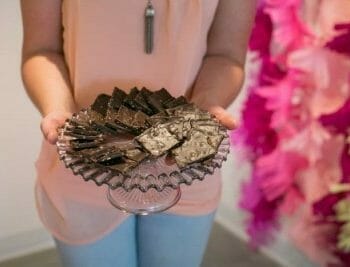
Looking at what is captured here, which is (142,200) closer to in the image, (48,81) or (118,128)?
(118,128)

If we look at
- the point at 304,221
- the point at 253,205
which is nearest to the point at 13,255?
the point at 253,205

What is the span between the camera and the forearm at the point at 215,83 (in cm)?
72

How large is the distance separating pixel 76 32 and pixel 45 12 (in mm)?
53

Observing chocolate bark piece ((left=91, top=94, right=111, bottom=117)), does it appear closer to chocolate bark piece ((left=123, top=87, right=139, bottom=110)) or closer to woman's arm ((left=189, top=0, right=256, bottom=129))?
chocolate bark piece ((left=123, top=87, right=139, bottom=110))

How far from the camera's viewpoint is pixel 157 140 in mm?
604

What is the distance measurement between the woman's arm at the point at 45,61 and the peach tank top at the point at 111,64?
0.7 inches

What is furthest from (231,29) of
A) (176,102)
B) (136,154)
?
(136,154)

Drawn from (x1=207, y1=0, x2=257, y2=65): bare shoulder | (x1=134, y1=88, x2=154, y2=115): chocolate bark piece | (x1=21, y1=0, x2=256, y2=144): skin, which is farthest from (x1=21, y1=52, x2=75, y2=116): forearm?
(x1=207, y1=0, x2=257, y2=65): bare shoulder

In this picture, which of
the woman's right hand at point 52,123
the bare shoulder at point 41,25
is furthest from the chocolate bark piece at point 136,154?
the bare shoulder at point 41,25

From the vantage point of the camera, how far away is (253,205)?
1.50 m

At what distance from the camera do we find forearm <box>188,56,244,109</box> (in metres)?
0.72

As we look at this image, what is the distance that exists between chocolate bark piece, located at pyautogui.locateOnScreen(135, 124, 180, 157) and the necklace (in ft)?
0.38

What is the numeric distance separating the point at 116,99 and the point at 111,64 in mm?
53

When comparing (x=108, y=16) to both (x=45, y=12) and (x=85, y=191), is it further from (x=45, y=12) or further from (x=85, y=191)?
(x=85, y=191)
